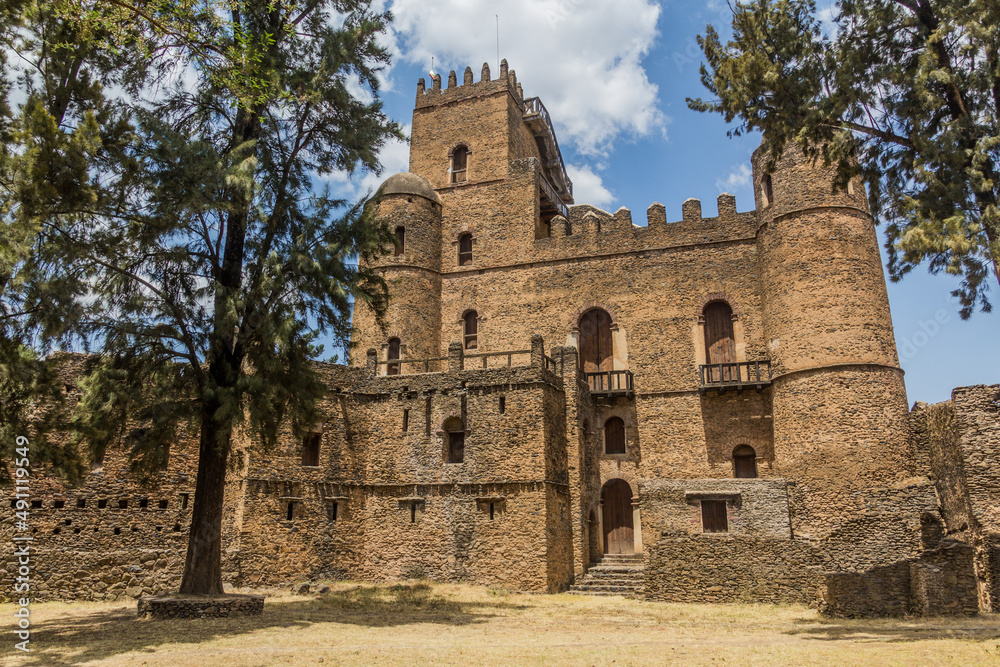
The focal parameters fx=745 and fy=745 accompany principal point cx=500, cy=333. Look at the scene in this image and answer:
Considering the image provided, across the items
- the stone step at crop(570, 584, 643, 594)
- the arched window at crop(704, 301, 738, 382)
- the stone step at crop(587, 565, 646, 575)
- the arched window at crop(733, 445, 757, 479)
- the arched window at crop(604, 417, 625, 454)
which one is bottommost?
the stone step at crop(570, 584, 643, 594)

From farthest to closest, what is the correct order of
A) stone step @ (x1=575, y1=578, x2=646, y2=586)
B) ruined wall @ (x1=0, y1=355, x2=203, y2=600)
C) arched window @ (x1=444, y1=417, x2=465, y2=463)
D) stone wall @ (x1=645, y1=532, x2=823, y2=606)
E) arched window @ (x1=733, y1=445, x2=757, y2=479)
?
arched window @ (x1=733, y1=445, x2=757, y2=479), arched window @ (x1=444, y1=417, x2=465, y2=463), stone step @ (x1=575, y1=578, x2=646, y2=586), ruined wall @ (x1=0, y1=355, x2=203, y2=600), stone wall @ (x1=645, y1=532, x2=823, y2=606)

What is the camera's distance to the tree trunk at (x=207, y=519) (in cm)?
1497

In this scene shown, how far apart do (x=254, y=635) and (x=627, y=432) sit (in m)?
15.0

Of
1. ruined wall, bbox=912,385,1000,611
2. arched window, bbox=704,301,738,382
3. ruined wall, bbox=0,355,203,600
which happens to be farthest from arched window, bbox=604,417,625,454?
ruined wall, bbox=0,355,203,600

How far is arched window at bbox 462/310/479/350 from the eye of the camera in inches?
1080

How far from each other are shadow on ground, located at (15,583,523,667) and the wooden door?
952cm

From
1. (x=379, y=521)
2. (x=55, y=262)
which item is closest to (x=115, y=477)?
(x=379, y=521)

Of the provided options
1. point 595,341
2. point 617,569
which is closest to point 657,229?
point 595,341

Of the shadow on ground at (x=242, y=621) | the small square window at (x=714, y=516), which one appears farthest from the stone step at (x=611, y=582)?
the shadow on ground at (x=242, y=621)

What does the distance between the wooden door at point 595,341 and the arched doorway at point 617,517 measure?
158 inches

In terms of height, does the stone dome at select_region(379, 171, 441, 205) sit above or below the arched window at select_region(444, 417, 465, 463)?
above

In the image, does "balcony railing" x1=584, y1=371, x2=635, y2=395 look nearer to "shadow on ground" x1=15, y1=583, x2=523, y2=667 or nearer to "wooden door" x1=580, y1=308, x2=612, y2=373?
"wooden door" x1=580, y1=308, x2=612, y2=373

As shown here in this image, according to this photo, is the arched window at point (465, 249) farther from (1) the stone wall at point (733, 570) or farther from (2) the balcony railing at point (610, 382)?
(1) the stone wall at point (733, 570)

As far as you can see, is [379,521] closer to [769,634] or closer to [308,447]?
[308,447]
